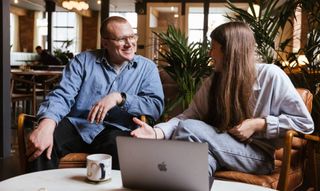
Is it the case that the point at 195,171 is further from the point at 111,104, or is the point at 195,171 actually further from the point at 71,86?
the point at 71,86

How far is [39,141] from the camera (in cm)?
172

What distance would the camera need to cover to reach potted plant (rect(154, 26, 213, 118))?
2840 millimetres

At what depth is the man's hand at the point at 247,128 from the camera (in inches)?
64.9

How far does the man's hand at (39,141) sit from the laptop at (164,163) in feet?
2.16

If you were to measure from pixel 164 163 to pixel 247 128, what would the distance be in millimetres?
658

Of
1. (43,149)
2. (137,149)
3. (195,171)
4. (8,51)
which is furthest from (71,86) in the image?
(8,51)

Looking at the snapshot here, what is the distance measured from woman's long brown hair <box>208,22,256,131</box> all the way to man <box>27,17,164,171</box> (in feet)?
1.90

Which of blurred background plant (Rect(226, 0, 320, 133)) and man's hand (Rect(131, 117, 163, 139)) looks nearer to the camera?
man's hand (Rect(131, 117, 163, 139))

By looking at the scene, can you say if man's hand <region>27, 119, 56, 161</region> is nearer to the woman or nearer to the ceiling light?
the woman

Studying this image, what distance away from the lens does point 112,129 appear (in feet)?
7.16

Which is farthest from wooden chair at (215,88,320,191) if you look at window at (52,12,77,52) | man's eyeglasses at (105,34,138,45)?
window at (52,12,77,52)

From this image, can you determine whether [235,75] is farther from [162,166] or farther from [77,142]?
[77,142]

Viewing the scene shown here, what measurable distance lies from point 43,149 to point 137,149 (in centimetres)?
75

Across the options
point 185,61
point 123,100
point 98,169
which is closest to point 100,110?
point 123,100
